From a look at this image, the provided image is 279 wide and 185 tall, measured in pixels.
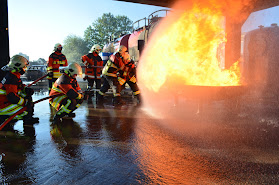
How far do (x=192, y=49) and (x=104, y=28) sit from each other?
55.3 metres

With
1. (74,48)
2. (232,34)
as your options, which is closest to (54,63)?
(232,34)

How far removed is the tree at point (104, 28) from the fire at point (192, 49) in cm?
5124

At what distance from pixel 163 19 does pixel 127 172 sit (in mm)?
7859

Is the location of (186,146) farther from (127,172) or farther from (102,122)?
(102,122)

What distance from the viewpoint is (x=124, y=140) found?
390cm

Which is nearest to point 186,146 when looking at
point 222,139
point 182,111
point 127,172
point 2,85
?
point 222,139

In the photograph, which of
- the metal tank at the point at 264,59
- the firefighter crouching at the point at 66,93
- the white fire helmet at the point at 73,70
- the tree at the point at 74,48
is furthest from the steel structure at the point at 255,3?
the tree at the point at 74,48

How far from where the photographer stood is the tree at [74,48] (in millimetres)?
62969

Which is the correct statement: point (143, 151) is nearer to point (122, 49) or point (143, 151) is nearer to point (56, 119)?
point (56, 119)

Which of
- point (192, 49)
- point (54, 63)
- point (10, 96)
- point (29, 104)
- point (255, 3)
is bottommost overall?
point (29, 104)

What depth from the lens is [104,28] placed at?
59.3 m

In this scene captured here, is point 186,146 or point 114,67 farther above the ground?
point 114,67

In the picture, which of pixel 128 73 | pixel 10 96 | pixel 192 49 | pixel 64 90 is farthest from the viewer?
pixel 192 49

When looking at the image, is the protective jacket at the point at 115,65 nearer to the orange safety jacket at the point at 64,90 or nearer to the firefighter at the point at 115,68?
the firefighter at the point at 115,68
